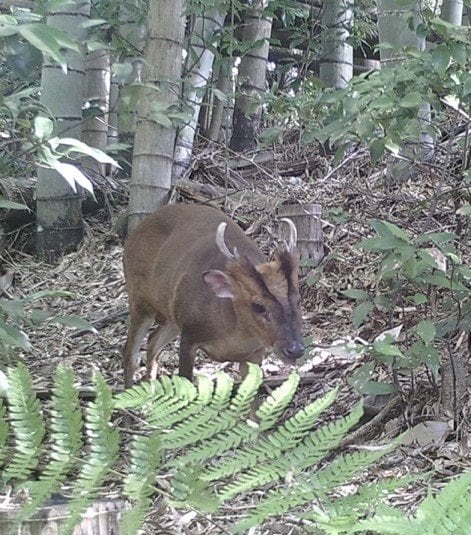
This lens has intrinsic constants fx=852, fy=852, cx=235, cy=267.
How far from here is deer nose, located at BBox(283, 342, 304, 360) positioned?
13.1 feet

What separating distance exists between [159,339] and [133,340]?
219 millimetres

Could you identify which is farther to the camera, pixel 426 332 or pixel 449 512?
pixel 426 332

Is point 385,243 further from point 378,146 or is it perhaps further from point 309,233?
point 309,233

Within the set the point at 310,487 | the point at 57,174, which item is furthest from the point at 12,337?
the point at 57,174

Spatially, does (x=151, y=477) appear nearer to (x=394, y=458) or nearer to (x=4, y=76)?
(x=394, y=458)

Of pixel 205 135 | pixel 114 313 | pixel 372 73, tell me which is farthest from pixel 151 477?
pixel 205 135

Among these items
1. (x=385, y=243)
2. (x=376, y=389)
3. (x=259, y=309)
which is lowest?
(x=376, y=389)

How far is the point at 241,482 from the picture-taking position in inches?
63.2

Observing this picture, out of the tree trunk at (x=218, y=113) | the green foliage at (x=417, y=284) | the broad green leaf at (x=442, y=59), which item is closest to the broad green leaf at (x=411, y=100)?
the broad green leaf at (x=442, y=59)

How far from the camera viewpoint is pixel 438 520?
1305 mm

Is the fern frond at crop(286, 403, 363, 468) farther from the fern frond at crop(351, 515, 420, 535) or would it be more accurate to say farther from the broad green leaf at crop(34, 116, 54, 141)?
the broad green leaf at crop(34, 116, 54, 141)

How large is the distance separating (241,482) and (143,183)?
4.47 meters

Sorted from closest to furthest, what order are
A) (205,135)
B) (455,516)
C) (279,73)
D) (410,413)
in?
(455,516) → (410,413) → (205,135) → (279,73)

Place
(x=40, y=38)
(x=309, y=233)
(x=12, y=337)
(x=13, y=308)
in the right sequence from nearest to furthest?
(x=40, y=38) < (x=12, y=337) < (x=13, y=308) < (x=309, y=233)
